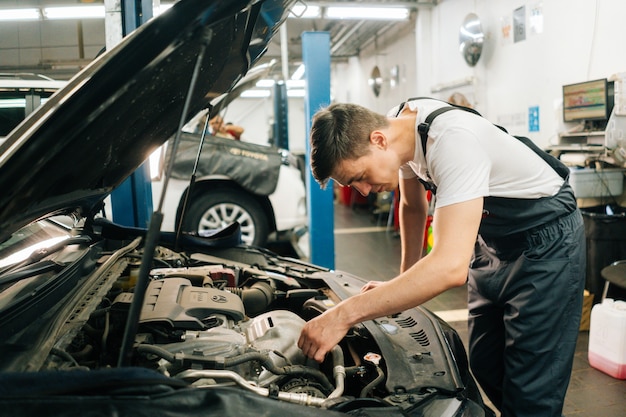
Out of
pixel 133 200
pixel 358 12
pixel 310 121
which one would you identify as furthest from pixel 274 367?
pixel 358 12

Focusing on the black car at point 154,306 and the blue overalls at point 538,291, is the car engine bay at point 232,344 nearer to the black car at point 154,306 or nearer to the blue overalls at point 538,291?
the black car at point 154,306

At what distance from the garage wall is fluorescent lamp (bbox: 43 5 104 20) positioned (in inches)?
203

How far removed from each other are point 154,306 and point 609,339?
266cm

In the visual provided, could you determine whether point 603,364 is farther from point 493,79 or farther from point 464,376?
point 493,79

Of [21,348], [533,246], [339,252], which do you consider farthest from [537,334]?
[339,252]

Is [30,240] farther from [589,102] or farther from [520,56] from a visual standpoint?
[520,56]

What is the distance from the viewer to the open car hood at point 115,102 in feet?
2.87

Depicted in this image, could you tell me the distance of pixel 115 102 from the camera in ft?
3.06

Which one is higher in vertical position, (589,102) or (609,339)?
(589,102)

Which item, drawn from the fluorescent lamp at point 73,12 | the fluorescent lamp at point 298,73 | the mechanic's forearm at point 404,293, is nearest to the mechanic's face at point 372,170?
the mechanic's forearm at point 404,293

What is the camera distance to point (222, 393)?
3.07 ft

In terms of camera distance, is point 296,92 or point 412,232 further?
point 296,92

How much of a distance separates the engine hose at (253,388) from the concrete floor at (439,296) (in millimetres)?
1905

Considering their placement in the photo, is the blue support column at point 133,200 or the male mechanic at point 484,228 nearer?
the male mechanic at point 484,228
